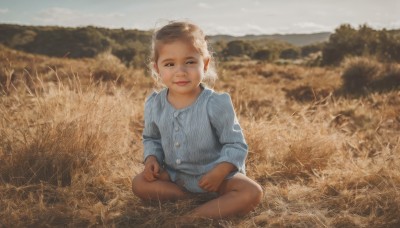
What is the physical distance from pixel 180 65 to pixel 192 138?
38 cm

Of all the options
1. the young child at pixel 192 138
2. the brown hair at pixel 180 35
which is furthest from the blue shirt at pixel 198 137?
the brown hair at pixel 180 35

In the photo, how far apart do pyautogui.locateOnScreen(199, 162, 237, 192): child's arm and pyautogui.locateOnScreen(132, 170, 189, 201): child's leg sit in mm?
252

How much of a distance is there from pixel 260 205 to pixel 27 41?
25.7m

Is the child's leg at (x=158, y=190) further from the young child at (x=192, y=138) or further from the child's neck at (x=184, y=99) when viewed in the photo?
the child's neck at (x=184, y=99)

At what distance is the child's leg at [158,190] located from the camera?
200cm

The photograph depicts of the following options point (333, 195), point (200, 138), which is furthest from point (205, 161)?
point (333, 195)

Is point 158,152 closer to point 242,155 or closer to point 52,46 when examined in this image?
point 242,155

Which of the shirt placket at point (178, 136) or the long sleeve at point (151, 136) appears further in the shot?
the long sleeve at point (151, 136)

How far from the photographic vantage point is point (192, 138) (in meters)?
1.92

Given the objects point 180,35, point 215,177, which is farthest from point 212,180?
point 180,35

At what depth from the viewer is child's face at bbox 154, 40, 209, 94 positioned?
6.12ft

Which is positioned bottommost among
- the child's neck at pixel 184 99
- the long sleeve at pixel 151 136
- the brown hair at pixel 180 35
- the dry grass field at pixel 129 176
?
the dry grass field at pixel 129 176

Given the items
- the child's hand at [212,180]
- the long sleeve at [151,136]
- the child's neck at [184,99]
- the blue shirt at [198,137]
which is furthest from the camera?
the long sleeve at [151,136]

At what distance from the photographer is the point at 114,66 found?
7.96 metres
